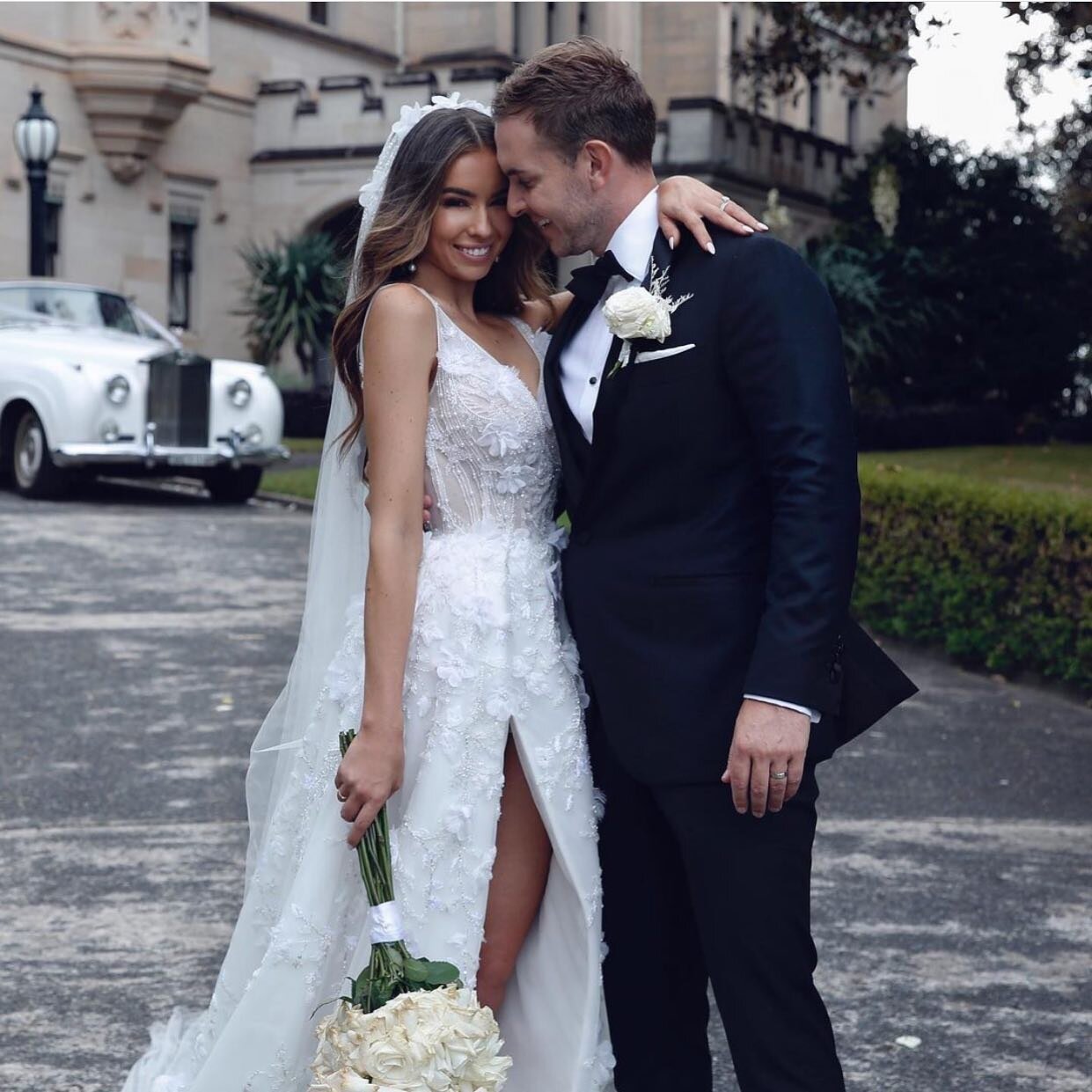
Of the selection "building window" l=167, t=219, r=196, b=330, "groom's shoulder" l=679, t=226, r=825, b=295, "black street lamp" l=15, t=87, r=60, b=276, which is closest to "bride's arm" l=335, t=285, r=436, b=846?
"groom's shoulder" l=679, t=226, r=825, b=295

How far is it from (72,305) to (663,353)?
43.9 feet

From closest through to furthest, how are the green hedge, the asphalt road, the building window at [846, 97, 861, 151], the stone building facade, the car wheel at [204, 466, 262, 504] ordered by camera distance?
the asphalt road
the green hedge
the car wheel at [204, 466, 262, 504]
the stone building facade
the building window at [846, 97, 861, 151]

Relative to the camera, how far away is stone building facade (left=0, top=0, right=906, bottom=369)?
85.1 feet

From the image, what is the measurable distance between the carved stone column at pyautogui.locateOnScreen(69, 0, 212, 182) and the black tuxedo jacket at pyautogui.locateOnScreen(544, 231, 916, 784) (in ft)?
80.3

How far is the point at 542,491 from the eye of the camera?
3.49 m

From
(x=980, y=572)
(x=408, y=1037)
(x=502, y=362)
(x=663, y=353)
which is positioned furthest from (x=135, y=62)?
(x=408, y=1037)

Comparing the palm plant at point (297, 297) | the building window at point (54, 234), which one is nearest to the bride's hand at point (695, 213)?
the palm plant at point (297, 297)

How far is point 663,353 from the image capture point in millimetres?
3057

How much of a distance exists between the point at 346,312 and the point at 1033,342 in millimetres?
26384

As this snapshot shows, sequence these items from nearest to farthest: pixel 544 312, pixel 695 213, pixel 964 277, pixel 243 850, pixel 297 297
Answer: pixel 695 213 → pixel 544 312 → pixel 243 850 → pixel 297 297 → pixel 964 277

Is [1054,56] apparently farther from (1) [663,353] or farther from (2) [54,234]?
(2) [54,234]

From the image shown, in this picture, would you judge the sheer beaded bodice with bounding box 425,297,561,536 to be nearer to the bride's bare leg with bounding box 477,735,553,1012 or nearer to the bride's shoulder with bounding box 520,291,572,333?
the bride's shoulder with bounding box 520,291,572,333

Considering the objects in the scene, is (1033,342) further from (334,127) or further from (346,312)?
(346,312)

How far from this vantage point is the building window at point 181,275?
1147 inches
